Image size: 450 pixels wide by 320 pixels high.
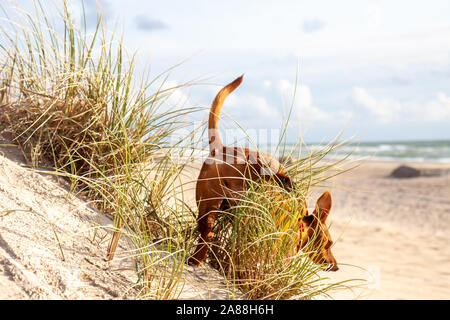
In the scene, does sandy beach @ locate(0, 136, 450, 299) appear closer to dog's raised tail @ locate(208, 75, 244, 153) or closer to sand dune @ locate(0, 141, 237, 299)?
sand dune @ locate(0, 141, 237, 299)

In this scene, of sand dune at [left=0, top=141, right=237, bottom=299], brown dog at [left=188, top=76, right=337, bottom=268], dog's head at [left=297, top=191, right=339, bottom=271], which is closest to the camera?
sand dune at [left=0, top=141, right=237, bottom=299]

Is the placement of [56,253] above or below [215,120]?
below

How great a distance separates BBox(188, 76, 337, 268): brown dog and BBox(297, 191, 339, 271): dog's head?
29 cm

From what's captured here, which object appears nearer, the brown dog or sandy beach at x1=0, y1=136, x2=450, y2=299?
sandy beach at x1=0, y1=136, x2=450, y2=299

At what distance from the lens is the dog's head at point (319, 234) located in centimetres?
211

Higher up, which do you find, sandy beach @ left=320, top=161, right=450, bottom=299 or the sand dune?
the sand dune

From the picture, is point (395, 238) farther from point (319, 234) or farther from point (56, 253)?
point (56, 253)

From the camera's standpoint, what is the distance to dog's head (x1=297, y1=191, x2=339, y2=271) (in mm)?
2113

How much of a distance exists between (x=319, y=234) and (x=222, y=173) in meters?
0.69

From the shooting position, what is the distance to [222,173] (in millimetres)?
1894

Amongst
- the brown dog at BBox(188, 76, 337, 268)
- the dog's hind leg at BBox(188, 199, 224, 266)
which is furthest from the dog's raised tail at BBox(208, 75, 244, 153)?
the dog's hind leg at BBox(188, 199, 224, 266)

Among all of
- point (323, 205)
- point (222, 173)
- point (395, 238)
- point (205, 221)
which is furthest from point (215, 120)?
point (395, 238)
